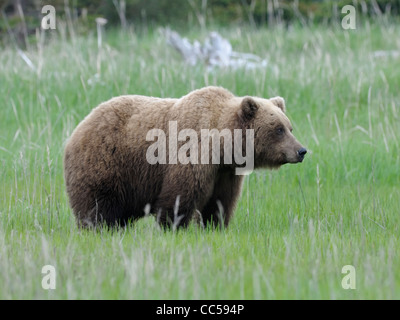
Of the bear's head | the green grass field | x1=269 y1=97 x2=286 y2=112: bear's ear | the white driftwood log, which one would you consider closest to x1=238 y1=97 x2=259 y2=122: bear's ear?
the bear's head

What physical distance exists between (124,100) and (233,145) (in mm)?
1089

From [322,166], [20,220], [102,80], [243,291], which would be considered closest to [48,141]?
[102,80]

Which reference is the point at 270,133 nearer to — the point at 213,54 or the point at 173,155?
the point at 173,155

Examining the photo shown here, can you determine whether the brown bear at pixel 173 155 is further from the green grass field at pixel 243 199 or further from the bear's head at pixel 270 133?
the green grass field at pixel 243 199

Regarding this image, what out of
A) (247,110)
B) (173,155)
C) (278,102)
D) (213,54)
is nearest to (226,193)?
(173,155)

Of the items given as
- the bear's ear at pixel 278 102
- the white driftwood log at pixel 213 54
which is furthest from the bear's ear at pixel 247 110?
the white driftwood log at pixel 213 54

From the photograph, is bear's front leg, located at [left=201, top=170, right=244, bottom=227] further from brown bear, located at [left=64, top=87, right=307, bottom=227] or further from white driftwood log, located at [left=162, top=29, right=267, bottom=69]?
white driftwood log, located at [left=162, top=29, right=267, bottom=69]

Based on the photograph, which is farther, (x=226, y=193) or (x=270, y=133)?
(x=226, y=193)

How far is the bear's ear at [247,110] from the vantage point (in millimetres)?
5438

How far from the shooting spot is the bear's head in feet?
17.9

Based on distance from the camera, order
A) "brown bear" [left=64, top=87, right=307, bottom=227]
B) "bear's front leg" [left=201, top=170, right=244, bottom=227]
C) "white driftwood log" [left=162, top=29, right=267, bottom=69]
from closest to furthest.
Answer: "brown bear" [left=64, top=87, right=307, bottom=227] < "bear's front leg" [left=201, top=170, right=244, bottom=227] < "white driftwood log" [left=162, top=29, right=267, bottom=69]

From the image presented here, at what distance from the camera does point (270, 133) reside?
5516 mm

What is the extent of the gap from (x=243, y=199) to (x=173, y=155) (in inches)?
54.5

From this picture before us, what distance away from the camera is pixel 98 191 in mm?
5582
